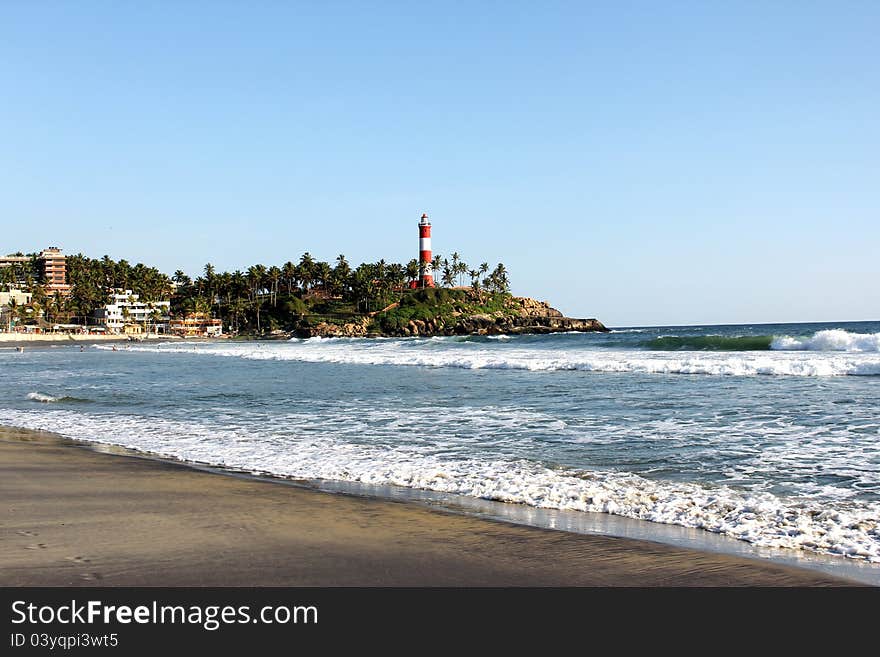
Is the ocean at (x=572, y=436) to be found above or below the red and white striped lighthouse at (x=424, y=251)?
below

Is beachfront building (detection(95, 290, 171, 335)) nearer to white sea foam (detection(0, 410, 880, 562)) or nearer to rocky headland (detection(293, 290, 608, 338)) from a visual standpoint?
rocky headland (detection(293, 290, 608, 338))

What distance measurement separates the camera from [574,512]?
6949mm

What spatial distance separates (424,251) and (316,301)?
84.4ft

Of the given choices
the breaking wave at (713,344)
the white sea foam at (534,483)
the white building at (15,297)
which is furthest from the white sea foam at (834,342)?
the white building at (15,297)

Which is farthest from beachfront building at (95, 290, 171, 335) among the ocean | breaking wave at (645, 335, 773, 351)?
the ocean

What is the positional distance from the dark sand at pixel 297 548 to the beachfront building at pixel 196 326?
119479 mm

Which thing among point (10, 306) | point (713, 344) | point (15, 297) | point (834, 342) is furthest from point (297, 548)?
point (15, 297)

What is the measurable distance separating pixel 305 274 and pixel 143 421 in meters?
131

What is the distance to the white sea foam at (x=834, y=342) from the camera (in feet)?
115

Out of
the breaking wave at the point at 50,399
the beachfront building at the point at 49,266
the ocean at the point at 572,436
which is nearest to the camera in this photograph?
the ocean at the point at 572,436

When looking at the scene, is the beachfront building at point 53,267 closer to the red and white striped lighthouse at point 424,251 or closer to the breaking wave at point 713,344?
the red and white striped lighthouse at point 424,251

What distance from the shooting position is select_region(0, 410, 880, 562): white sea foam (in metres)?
6.03

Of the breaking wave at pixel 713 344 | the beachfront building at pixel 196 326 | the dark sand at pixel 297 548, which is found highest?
the beachfront building at pixel 196 326
